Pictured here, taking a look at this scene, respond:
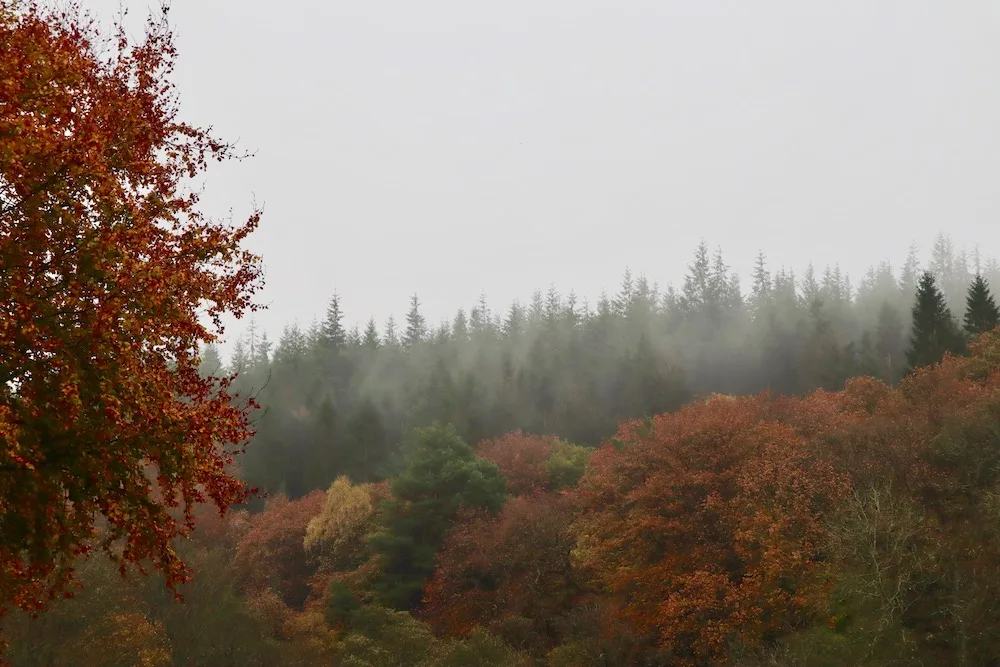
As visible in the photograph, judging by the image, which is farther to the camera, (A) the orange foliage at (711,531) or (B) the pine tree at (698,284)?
(B) the pine tree at (698,284)

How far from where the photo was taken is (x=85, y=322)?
28.2 ft

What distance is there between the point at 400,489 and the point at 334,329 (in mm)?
72641

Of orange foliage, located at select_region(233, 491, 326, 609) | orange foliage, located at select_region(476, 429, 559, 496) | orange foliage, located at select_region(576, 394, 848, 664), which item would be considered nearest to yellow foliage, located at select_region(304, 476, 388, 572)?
orange foliage, located at select_region(233, 491, 326, 609)

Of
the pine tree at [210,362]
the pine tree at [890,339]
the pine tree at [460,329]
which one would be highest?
the pine tree at [460,329]

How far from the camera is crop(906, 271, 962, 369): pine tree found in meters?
55.9

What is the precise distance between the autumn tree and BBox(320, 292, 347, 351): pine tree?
104 metres

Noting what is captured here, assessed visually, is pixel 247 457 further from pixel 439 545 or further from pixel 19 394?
pixel 19 394

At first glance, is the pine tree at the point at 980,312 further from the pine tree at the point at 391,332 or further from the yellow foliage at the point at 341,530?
the pine tree at the point at 391,332

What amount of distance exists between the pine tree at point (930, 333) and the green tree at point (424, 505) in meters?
32.7

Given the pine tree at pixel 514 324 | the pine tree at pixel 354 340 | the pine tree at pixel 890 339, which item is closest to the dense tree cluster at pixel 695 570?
the pine tree at pixel 890 339

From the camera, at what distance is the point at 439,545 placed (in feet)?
153

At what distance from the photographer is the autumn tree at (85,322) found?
827cm

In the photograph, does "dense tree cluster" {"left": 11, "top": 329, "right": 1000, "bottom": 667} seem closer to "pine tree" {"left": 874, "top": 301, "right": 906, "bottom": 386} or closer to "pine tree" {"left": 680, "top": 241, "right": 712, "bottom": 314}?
"pine tree" {"left": 874, "top": 301, "right": 906, "bottom": 386}

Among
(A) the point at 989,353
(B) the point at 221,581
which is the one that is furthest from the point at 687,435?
(B) the point at 221,581
